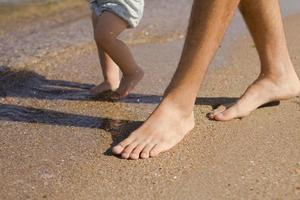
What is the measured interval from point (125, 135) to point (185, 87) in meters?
0.37

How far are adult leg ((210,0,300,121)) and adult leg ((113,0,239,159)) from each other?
294 millimetres

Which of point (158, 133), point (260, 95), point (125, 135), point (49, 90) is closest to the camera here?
point (158, 133)

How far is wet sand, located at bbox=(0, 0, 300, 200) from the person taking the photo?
2420mm

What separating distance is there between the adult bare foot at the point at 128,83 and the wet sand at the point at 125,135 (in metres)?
0.06

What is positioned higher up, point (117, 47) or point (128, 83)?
point (117, 47)

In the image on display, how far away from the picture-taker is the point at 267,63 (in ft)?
10.5

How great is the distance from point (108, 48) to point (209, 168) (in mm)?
1066

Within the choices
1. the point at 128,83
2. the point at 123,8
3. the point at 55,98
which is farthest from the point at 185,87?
the point at 55,98

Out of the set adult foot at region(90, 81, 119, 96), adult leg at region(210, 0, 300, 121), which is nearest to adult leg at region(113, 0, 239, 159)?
adult leg at region(210, 0, 300, 121)

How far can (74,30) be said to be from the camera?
213 inches

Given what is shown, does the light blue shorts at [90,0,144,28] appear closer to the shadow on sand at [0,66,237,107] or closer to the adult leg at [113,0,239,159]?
the shadow on sand at [0,66,237,107]

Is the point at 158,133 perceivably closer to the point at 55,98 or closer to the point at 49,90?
the point at 55,98

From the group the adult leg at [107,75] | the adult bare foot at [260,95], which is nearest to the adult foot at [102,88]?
the adult leg at [107,75]

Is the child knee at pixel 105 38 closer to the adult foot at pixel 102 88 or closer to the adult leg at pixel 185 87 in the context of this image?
the adult foot at pixel 102 88
